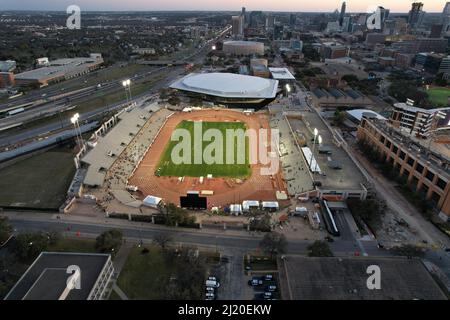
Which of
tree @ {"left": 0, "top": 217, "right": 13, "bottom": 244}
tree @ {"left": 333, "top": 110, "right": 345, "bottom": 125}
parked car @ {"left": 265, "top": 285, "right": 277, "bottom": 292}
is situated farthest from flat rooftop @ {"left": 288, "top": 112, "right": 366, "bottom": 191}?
tree @ {"left": 0, "top": 217, "right": 13, "bottom": 244}

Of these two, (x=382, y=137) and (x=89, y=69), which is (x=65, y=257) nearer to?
(x=382, y=137)

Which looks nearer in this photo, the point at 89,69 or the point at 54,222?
the point at 54,222

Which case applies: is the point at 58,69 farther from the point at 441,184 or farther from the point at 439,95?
the point at 439,95

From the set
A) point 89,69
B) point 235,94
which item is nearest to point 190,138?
point 235,94

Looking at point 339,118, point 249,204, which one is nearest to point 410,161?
point 339,118

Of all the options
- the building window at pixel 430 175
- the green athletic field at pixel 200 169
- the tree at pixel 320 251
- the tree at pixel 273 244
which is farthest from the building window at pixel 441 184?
the green athletic field at pixel 200 169
